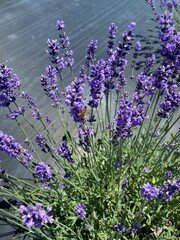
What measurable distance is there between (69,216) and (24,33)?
411cm

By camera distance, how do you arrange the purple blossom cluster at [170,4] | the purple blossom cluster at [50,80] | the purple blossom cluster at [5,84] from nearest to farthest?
the purple blossom cluster at [5,84] → the purple blossom cluster at [50,80] → the purple blossom cluster at [170,4]

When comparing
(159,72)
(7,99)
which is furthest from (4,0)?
(159,72)

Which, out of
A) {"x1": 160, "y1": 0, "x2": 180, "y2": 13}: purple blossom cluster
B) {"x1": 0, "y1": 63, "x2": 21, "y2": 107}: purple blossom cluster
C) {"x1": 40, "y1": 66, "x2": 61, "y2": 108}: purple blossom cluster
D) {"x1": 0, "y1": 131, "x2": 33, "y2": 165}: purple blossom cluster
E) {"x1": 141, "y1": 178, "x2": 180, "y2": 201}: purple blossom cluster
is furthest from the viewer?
{"x1": 160, "y1": 0, "x2": 180, "y2": 13}: purple blossom cluster

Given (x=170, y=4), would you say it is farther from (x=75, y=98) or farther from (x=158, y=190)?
(x=158, y=190)

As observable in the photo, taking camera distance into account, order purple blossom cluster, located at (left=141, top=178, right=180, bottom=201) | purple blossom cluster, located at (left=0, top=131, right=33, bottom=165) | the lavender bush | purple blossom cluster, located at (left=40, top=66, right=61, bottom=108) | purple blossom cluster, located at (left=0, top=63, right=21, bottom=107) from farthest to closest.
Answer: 1. purple blossom cluster, located at (left=40, top=66, right=61, bottom=108)
2. purple blossom cluster, located at (left=0, top=63, right=21, bottom=107)
3. purple blossom cluster, located at (left=0, top=131, right=33, bottom=165)
4. the lavender bush
5. purple blossom cluster, located at (left=141, top=178, right=180, bottom=201)

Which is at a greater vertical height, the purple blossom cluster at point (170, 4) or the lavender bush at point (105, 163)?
the purple blossom cluster at point (170, 4)

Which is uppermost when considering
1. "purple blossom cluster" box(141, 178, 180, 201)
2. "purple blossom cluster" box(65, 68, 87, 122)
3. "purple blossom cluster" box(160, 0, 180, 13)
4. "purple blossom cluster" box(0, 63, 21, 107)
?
"purple blossom cluster" box(160, 0, 180, 13)

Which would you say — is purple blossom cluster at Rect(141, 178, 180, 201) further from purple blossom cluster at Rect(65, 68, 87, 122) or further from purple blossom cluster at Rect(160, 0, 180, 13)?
purple blossom cluster at Rect(160, 0, 180, 13)

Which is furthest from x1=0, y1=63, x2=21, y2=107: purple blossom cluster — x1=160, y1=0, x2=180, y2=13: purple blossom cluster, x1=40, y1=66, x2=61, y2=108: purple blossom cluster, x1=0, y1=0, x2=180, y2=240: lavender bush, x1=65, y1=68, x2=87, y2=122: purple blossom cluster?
x1=160, y1=0, x2=180, y2=13: purple blossom cluster

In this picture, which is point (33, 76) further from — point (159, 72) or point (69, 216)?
point (159, 72)

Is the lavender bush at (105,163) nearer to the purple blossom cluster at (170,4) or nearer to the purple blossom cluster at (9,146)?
the purple blossom cluster at (9,146)

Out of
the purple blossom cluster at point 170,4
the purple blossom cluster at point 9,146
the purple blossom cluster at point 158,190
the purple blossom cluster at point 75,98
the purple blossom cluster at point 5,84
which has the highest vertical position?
the purple blossom cluster at point 170,4

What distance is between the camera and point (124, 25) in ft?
18.8

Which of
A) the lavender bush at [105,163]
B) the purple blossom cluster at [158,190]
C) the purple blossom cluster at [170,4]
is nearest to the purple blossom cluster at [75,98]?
the lavender bush at [105,163]
